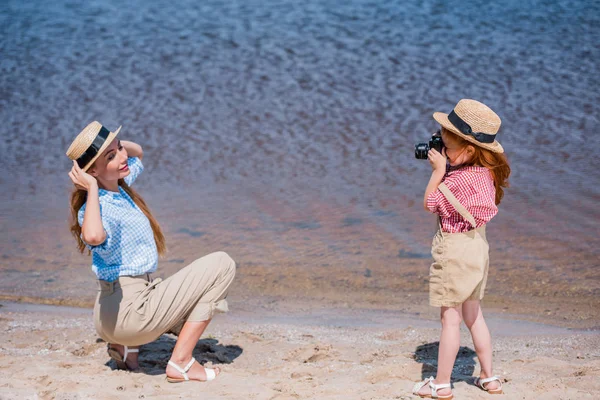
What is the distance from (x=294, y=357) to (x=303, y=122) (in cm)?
466

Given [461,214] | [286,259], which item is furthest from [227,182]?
[461,214]

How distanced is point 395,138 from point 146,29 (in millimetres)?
5145

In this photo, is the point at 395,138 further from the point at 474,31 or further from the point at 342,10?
the point at 342,10

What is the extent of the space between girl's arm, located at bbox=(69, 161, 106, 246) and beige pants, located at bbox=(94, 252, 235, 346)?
359mm

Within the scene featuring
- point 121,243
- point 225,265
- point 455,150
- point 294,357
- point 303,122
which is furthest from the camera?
point 303,122

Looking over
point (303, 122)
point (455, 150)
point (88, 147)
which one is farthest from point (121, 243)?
point (303, 122)

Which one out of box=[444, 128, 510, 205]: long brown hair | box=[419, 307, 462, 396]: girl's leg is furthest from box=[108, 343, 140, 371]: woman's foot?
box=[444, 128, 510, 205]: long brown hair

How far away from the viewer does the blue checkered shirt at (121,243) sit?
12.5 feet

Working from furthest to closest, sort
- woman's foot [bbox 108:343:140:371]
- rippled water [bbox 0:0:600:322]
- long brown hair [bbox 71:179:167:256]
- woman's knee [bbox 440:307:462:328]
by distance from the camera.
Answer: rippled water [bbox 0:0:600:322] → woman's foot [bbox 108:343:140:371] → long brown hair [bbox 71:179:167:256] → woman's knee [bbox 440:307:462:328]

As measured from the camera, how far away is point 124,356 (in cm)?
411

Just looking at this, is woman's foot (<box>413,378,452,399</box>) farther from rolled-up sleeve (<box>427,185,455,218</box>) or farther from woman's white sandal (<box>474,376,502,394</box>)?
rolled-up sleeve (<box>427,185,455,218</box>)

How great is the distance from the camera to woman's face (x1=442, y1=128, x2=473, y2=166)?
3.59 meters

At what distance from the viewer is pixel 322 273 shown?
5730 mm

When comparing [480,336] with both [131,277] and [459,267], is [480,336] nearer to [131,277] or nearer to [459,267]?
[459,267]
